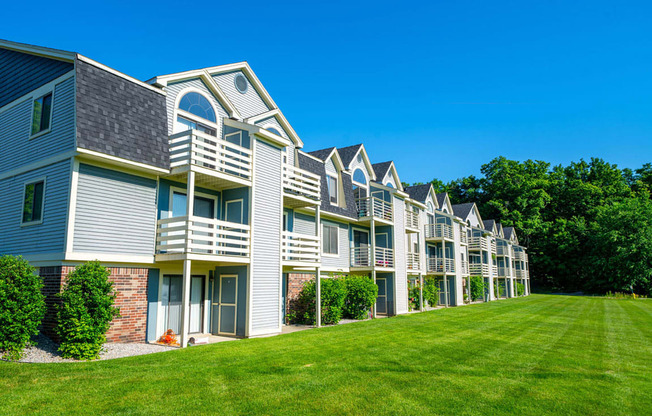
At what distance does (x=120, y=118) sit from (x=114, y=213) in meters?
2.93

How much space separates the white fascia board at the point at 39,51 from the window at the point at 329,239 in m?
13.5

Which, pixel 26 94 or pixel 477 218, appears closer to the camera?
pixel 26 94

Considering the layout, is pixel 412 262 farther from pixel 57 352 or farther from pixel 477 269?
pixel 57 352

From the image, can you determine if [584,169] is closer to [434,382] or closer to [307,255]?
[307,255]

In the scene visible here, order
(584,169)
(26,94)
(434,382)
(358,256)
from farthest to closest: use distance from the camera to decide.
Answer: (584,169), (358,256), (26,94), (434,382)

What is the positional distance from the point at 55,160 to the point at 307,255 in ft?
33.1

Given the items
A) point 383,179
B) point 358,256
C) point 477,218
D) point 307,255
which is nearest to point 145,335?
point 307,255

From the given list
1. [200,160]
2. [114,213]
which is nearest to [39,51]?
[114,213]

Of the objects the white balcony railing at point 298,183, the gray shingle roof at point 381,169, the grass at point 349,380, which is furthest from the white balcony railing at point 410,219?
the grass at point 349,380

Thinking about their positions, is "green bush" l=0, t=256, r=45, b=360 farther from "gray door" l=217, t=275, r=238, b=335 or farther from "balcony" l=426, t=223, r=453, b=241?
"balcony" l=426, t=223, r=453, b=241

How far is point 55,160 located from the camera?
42.3 feet

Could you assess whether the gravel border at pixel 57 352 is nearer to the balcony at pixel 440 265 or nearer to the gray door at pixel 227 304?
the gray door at pixel 227 304

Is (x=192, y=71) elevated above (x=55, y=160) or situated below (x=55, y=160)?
above

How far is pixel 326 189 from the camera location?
2283cm
